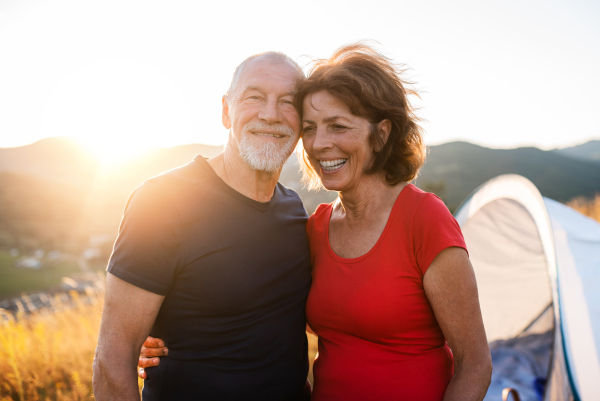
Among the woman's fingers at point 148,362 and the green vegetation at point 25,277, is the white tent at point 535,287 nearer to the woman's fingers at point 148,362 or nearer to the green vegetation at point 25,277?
the woman's fingers at point 148,362

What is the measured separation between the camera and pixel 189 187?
1895 mm

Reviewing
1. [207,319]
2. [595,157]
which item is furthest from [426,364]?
[595,157]

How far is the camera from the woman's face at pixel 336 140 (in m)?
2.04

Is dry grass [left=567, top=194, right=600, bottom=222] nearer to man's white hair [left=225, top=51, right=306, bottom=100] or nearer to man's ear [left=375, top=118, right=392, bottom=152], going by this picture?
man's ear [left=375, top=118, right=392, bottom=152]

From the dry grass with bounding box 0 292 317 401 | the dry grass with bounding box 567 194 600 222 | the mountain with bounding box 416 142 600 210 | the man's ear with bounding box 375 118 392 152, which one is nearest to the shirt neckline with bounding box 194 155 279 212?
the man's ear with bounding box 375 118 392 152

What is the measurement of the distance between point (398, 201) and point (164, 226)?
134 cm

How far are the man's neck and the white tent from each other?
2.69 m

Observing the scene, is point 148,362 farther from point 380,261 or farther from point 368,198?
point 368,198

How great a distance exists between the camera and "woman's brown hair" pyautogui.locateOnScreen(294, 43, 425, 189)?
6.52ft

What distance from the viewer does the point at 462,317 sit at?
1627mm

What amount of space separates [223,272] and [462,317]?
1282 mm

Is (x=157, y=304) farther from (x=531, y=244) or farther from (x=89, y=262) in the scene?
(x=89, y=262)

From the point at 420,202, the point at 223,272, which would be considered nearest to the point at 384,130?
the point at 420,202

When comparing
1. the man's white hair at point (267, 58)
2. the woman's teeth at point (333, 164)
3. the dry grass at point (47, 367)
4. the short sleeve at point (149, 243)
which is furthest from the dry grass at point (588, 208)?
the dry grass at point (47, 367)
